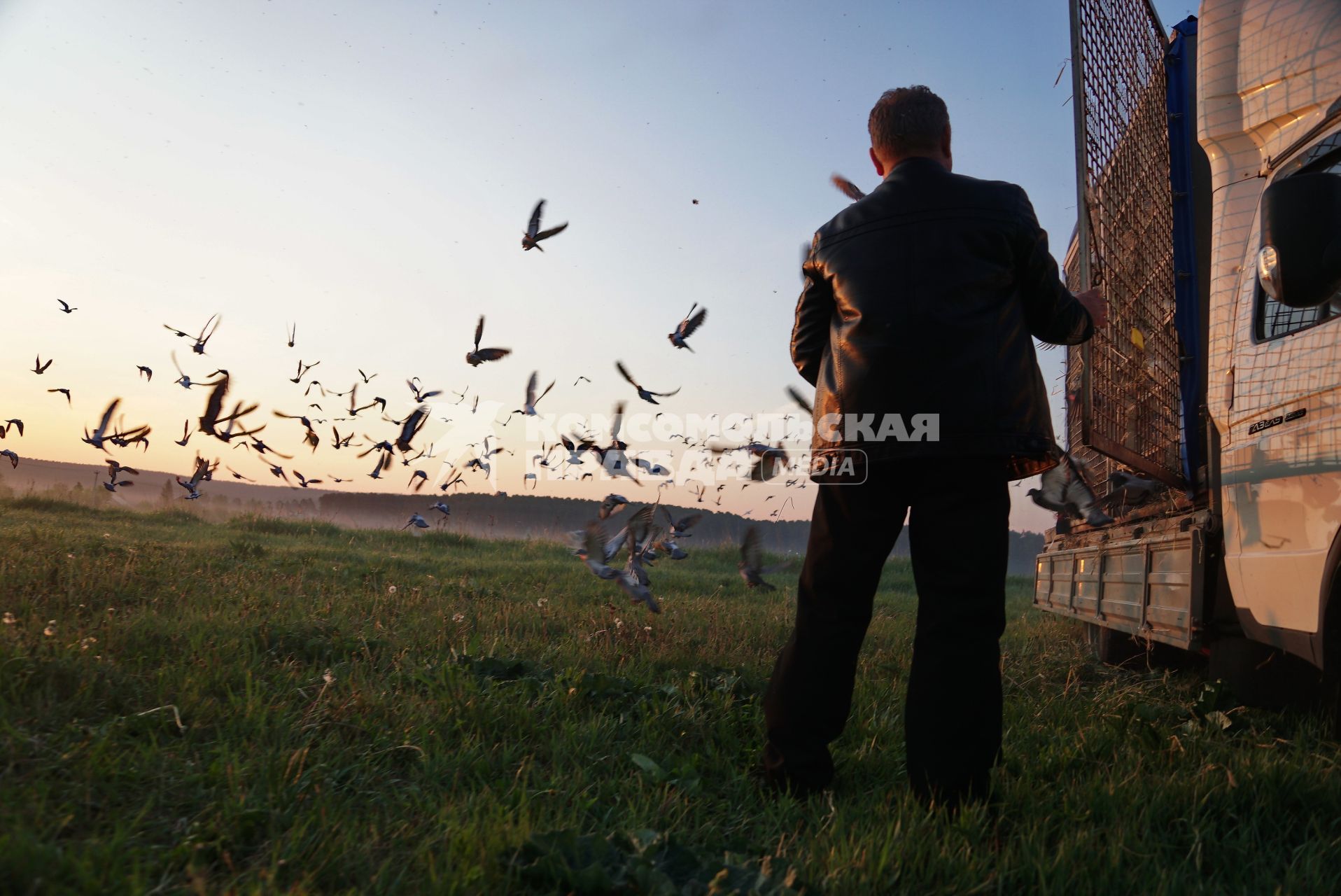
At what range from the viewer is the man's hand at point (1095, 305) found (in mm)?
2615

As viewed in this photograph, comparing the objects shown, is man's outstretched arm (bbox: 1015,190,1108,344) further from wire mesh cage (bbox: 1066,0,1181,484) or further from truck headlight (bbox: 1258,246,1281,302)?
wire mesh cage (bbox: 1066,0,1181,484)

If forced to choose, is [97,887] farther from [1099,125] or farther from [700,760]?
[1099,125]

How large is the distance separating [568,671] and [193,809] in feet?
4.84

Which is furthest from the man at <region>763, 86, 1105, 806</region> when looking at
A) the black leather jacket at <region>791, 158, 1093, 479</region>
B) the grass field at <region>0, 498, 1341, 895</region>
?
the grass field at <region>0, 498, 1341, 895</region>

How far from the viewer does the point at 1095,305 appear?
8.75 feet

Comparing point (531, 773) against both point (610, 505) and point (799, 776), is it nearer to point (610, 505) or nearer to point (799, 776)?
point (799, 776)

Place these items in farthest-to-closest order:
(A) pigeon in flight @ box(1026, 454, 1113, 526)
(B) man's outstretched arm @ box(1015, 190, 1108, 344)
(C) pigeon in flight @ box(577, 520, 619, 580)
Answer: (A) pigeon in flight @ box(1026, 454, 1113, 526)
(C) pigeon in flight @ box(577, 520, 619, 580)
(B) man's outstretched arm @ box(1015, 190, 1108, 344)

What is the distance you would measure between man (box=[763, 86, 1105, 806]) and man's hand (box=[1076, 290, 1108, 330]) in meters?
0.02

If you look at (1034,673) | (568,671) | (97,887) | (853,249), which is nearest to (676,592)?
(1034,673)

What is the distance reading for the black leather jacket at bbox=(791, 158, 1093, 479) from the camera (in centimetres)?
231

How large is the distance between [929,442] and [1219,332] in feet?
6.29

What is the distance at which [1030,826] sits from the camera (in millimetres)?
2213

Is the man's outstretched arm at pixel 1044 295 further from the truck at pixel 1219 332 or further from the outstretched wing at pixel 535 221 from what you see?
the outstretched wing at pixel 535 221

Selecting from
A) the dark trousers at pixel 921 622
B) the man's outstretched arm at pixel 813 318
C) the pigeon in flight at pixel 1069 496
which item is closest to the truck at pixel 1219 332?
the pigeon in flight at pixel 1069 496
